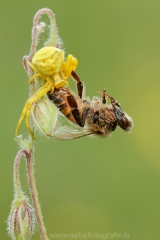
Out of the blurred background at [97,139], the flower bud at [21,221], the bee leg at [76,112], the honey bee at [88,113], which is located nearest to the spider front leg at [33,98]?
the honey bee at [88,113]

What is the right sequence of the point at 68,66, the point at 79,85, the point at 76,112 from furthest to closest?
1. the point at 79,85
2. the point at 76,112
3. the point at 68,66

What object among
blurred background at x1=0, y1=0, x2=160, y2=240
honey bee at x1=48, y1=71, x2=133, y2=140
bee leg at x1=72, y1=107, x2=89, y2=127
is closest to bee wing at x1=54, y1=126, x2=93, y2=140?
honey bee at x1=48, y1=71, x2=133, y2=140

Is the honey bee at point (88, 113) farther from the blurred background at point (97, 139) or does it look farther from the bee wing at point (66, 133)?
the blurred background at point (97, 139)

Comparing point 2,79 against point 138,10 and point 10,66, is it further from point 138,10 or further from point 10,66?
point 138,10

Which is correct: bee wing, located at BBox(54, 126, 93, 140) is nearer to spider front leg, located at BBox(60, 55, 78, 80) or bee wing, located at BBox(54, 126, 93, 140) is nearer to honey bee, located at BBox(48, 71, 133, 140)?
honey bee, located at BBox(48, 71, 133, 140)

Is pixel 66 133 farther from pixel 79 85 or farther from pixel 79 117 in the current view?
pixel 79 85

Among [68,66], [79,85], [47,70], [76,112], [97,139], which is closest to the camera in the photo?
[47,70]

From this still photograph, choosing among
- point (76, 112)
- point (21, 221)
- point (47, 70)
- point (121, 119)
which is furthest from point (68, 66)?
point (21, 221)
